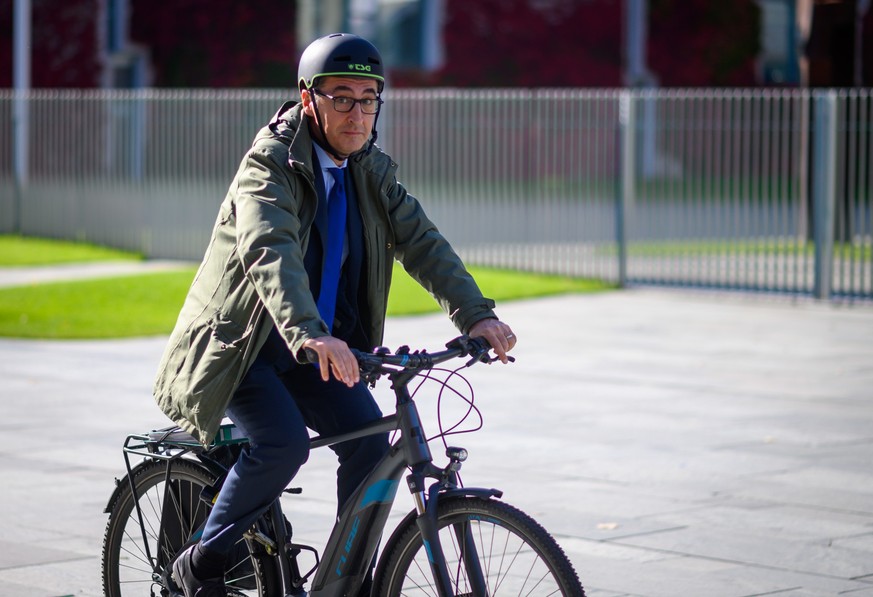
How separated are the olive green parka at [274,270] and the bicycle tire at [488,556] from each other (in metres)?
0.55

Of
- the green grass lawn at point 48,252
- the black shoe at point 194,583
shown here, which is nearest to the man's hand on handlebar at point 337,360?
the black shoe at point 194,583

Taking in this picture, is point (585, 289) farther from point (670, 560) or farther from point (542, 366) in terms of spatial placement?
point (670, 560)

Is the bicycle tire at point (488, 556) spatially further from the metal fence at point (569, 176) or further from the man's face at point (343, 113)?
the metal fence at point (569, 176)

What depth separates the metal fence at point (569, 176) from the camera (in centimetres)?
1479

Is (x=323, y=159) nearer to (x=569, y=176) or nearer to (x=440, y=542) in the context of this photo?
(x=440, y=542)

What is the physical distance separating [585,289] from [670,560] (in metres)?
10.4

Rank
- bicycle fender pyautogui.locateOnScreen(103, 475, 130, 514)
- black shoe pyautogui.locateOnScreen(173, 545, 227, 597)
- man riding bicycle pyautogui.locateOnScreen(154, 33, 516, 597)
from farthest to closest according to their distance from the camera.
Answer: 1. bicycle fender pyautogui.locateOnScreen(103, 475, 130, 514)
2. black shoe pyautogui.locateOnScreen(173, 545, 227, 597)
3. man riding bicycle pyautogui.locateOnScreen(154, 33, 516, 597)

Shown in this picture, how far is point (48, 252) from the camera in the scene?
19000 mm

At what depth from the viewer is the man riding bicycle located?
3.97 metres

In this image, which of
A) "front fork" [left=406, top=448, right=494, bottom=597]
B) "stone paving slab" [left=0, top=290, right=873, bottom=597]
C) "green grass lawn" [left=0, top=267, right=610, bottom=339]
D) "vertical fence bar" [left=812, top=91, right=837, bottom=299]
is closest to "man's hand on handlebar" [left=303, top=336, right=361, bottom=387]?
"front fork" [left=406, top=448, right=494, bottom=597]

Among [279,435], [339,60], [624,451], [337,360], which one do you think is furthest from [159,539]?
[624,451]

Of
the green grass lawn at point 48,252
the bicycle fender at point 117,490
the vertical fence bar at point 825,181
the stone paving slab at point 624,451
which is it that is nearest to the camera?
the bicycle fender at point 117,490

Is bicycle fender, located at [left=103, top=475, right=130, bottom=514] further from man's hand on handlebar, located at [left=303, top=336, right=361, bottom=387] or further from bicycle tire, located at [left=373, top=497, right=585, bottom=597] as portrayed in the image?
man's hand on handlebar, located at [left=303, top=336, right=361, bottom=387]

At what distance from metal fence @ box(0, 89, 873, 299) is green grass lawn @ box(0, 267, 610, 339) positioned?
0.72 m
